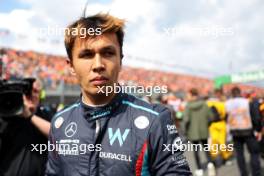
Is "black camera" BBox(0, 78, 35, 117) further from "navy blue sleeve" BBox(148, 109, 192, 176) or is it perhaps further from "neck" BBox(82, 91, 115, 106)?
"navy blue sleeve" BBox(148, 109, 192, 176)

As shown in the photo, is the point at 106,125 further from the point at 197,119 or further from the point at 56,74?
the point at 56,74

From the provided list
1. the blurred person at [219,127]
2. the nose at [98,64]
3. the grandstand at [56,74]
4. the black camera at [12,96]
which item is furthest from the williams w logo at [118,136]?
the blurred person at [219,127]

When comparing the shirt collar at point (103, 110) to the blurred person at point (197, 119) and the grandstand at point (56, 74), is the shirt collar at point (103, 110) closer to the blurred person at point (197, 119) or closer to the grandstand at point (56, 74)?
the grandstand at point (56, 74)

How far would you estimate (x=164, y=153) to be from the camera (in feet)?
5.72

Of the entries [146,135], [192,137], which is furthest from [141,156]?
[192,137]

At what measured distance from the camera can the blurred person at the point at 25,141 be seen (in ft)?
8.95

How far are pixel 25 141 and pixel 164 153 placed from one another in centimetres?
138

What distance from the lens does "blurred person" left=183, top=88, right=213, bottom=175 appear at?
291 inches

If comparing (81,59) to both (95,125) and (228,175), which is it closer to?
(95,125)

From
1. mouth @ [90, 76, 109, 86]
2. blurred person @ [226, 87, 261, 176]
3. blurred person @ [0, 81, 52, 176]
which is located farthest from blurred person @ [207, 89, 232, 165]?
mouth @ [90, 76, 109, 86]

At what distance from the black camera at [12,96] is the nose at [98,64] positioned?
911 millimetres

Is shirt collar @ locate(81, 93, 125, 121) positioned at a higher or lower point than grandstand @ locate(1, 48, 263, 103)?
lower

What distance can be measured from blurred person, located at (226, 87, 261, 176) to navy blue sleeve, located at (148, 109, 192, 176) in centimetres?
507

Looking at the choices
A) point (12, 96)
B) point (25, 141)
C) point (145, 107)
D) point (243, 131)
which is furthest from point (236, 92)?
point (145, 107)
